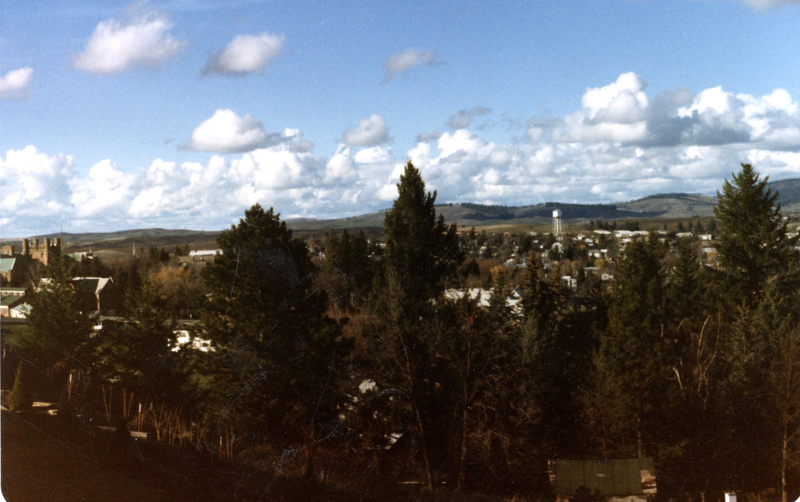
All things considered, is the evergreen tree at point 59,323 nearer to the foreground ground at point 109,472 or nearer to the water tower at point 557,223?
the foreground ground at point 109,472

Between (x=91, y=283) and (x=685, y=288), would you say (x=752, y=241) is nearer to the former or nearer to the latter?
(x=685, y=288)

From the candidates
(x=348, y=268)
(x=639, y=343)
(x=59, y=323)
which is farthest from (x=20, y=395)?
(x=639, y=343)

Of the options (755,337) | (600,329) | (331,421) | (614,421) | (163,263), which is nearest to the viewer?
(331,421)

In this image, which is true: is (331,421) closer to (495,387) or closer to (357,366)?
(357,366)

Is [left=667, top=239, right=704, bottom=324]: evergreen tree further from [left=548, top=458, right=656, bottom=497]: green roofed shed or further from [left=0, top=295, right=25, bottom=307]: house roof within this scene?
[left=0, top=295, right=25, bottom=307]: house roof

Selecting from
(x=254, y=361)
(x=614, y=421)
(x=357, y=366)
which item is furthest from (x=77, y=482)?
(x=614, y=421)

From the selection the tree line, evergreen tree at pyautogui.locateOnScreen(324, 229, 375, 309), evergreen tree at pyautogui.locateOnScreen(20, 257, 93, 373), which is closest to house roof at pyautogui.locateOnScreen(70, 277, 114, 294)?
evergreen tree at pyautogui.locateOnScreen(20, 257, 93, 373)
